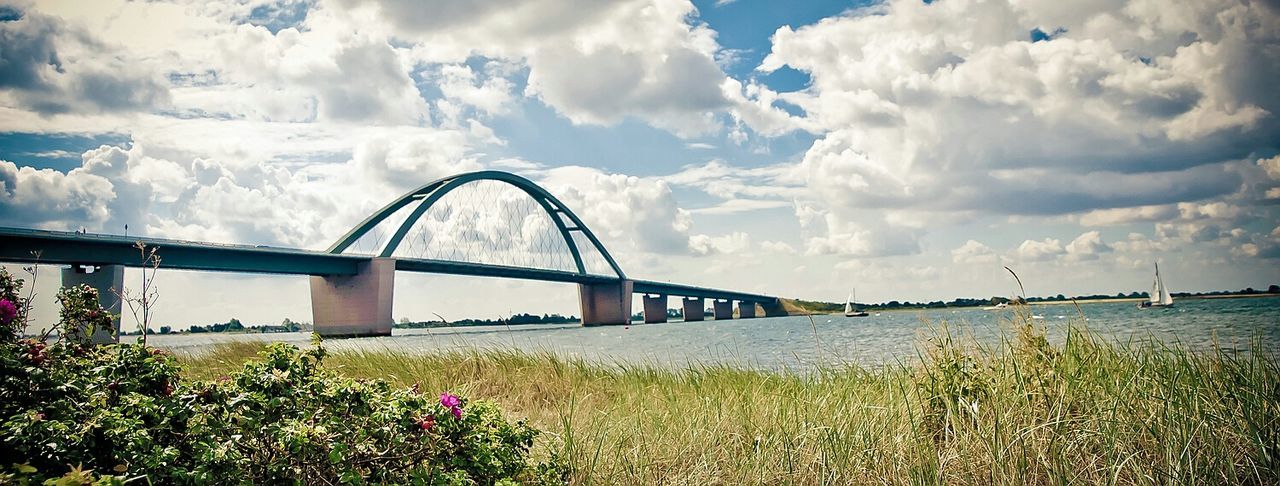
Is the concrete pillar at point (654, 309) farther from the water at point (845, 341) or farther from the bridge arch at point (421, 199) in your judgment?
the water at point (845, 341)

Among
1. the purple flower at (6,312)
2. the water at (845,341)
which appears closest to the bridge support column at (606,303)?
the water at (845,341)

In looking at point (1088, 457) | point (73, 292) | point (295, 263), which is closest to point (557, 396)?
point (73, 292)

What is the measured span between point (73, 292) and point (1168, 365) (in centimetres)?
844

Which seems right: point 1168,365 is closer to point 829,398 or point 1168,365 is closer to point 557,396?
point 829,398

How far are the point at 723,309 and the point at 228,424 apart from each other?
111 m

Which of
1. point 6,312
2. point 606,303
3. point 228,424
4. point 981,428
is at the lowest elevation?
point 981,428

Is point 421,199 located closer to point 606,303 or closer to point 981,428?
point 606,303

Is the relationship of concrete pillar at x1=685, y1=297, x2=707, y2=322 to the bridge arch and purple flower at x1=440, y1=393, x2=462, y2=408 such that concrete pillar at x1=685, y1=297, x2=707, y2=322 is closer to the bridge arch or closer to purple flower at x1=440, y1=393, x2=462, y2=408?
the bridge arch

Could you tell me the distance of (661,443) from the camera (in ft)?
18.1

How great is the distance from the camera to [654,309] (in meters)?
103

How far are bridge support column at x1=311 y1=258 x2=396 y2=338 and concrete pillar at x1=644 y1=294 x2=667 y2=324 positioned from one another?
45.5 metres

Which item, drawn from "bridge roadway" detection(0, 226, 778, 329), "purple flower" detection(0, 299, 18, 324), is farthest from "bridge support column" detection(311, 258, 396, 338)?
"purple flower" detection(0, 299, 18, 324)

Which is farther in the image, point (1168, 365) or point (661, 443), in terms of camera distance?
point (1168, 365)

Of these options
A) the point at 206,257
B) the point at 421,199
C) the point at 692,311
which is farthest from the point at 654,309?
the point at 206,257
